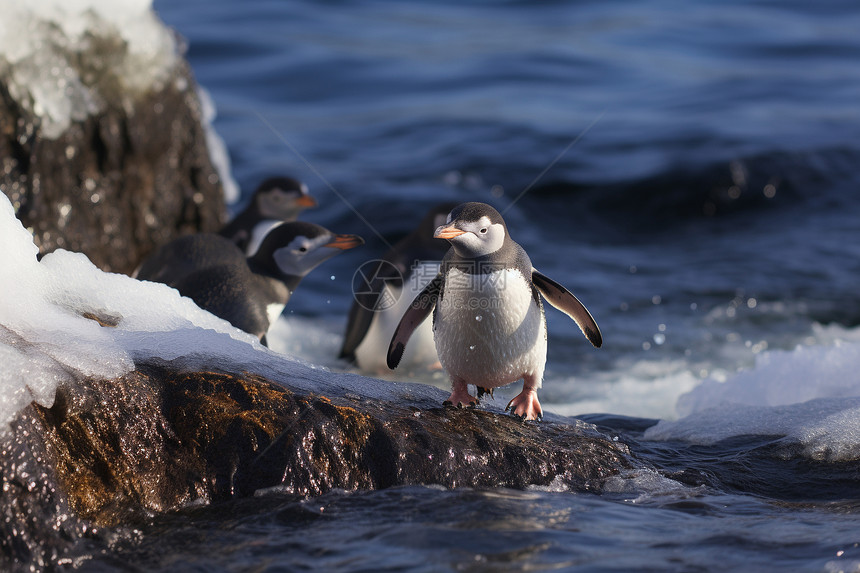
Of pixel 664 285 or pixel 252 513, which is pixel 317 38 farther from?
pixel 252 513

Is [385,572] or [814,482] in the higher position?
[814,482]

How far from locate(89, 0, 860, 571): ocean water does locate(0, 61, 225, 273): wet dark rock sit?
852 mm

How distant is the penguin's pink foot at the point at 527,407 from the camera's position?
11.8ft

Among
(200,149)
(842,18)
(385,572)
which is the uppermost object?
(842,18)

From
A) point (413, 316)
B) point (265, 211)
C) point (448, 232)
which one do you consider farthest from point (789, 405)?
point (265, 211)

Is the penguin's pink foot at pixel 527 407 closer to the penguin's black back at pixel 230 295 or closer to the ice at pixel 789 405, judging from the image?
the ice at pixel 789 405

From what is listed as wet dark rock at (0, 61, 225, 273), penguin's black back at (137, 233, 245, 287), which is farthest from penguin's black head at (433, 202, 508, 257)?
wet dark rock at (0, 61, 225, 273)

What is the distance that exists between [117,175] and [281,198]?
3.86ft

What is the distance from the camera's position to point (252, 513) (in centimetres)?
282

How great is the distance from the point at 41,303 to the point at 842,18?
18.5 metres

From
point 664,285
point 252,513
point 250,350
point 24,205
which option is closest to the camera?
point 252,513

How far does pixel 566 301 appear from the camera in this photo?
3.80 metres

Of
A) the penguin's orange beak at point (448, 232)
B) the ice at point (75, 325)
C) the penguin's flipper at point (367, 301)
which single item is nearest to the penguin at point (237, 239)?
the penguin's flipper at point (367, 301)

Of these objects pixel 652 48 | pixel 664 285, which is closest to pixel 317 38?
pixel 652 48
